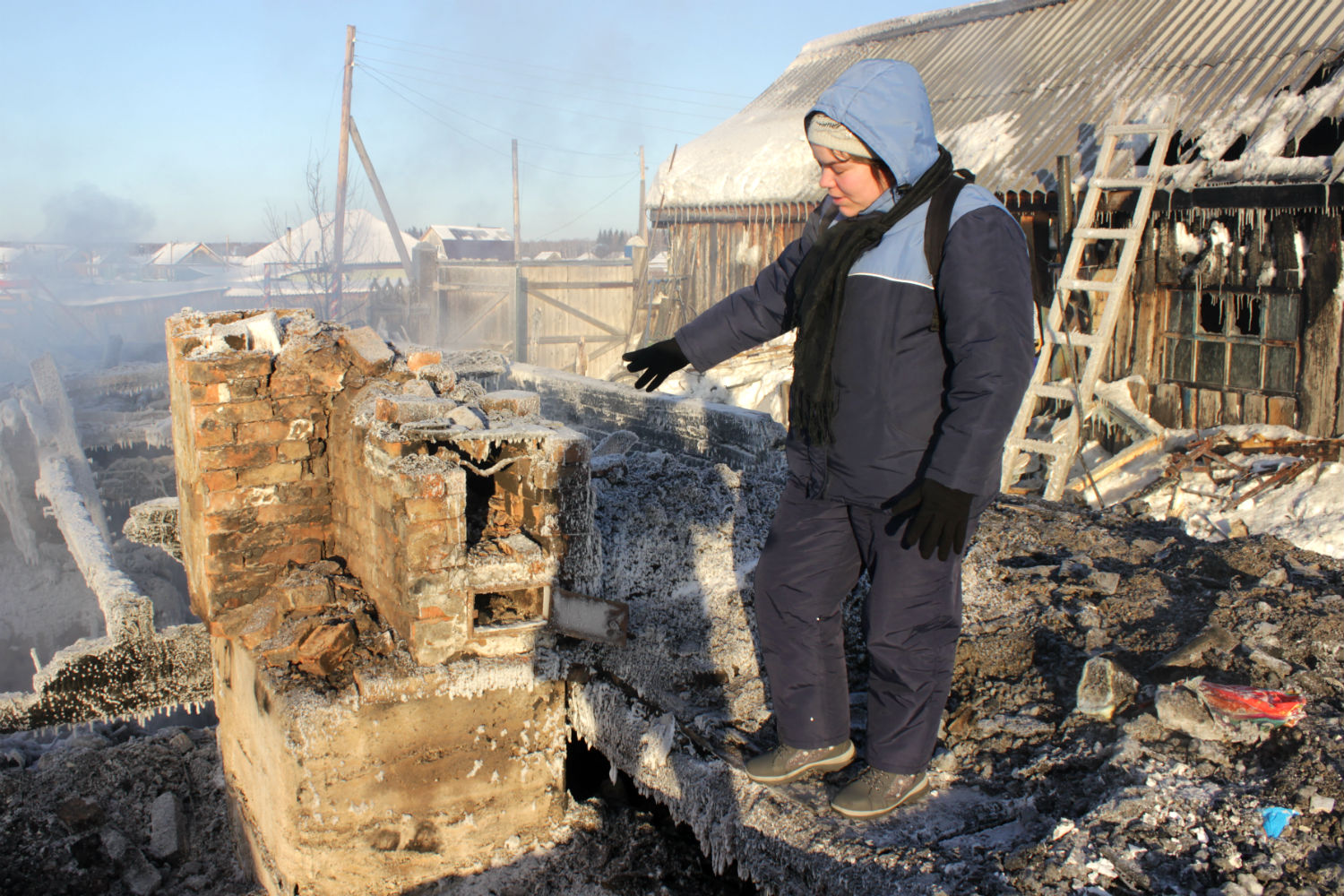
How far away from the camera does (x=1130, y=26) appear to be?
9.87 metres

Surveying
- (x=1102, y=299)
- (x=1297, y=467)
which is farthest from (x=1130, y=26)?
(x=1297, y=467)

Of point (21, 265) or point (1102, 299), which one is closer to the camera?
point (1102, 299)

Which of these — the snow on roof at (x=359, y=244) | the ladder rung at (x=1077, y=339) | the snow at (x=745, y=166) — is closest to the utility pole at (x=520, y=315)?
the snow at (x=745, y=166)

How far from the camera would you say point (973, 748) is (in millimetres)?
2717

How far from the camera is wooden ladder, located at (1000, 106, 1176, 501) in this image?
755cm

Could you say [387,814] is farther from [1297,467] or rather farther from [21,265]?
[21,265]

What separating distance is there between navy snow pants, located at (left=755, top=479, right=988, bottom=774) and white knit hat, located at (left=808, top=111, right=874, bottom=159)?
2.95 feet

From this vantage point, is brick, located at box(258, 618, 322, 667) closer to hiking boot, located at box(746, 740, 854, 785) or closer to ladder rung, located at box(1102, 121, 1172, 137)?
hiking boot, located at box(746, 740, 854, 785)

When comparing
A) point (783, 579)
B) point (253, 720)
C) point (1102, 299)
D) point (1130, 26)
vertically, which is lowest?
point (253, 720)

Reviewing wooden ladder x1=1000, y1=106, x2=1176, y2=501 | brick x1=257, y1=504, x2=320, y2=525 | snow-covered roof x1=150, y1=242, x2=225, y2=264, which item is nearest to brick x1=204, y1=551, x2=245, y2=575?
brick x1=257, y1=504, x2=320, y2=525

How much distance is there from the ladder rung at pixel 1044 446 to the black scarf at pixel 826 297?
18.4 ft

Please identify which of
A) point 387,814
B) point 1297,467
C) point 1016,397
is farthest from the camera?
point 1297,467

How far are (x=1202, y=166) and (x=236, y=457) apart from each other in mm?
7288

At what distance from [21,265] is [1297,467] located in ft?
126
